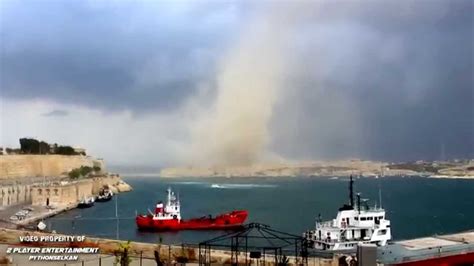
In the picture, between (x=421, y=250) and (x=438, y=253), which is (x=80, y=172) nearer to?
(x=421, y=250)

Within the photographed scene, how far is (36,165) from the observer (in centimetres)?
12619

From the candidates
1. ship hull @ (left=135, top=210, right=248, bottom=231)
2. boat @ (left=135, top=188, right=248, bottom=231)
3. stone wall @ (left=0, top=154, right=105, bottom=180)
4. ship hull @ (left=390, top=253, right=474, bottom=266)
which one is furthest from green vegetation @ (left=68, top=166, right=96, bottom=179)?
ship hull @ (left=390, top=253, right=474, bottom=266)

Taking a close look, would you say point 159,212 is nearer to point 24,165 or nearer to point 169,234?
point 169,234

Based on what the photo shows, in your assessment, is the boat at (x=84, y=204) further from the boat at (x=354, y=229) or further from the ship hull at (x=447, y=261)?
the ship hull at (x=447, y=261)

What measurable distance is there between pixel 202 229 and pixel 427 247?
43146 mm

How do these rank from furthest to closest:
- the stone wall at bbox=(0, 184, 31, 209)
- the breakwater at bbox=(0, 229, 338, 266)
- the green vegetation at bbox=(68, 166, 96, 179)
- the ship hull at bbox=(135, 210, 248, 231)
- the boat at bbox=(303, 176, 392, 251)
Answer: the green vegetation at bbox=(68, 166, 96, 179) → the stone wall at bbox=(0, 184, 31, 209) → the ship hull at bbox=(135, 210, 248, 231) → the boat at bbox=(303, 176, 392, 251) → the breakwater at bbox=(0, 229, 338, 266)

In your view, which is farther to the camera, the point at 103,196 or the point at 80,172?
the point at 80,172

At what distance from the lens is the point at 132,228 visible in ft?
239

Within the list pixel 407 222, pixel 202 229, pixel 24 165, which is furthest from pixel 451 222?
pixel 24 165

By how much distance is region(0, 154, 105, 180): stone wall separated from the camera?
112875 millimetres

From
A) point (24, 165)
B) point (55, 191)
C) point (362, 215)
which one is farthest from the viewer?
point (24, 165)

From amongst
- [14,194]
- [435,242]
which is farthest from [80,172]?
[435,242]

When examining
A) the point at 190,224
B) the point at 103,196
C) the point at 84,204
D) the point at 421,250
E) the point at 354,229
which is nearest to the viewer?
the point at 421,250

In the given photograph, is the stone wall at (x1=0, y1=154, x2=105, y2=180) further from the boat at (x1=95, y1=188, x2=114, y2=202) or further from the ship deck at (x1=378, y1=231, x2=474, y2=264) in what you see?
the ship deck at (x1=378, y1=231, x2=474, y2=264)
